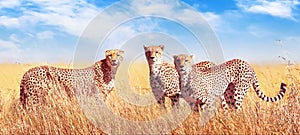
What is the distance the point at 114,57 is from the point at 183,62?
35.8 inches

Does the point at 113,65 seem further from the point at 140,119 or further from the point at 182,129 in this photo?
the point at 182,129

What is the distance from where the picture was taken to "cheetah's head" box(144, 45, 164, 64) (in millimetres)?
5164

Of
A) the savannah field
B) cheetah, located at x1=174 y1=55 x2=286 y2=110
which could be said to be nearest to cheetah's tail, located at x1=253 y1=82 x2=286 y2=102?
cheetah, located at x1=174 y1=55 x2=286 y2=110

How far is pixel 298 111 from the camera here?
13.2 ft

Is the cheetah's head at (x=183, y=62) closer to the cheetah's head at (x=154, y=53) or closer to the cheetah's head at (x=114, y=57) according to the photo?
the cheetah's head at (x=154, y=53)

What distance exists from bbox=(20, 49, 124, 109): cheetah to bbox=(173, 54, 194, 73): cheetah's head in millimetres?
794

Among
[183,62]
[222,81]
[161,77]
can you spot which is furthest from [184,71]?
[222,81]

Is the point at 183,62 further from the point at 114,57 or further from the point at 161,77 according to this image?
the point at 114,57

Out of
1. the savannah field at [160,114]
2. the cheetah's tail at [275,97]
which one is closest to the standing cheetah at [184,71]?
the savannah field at [160,114]

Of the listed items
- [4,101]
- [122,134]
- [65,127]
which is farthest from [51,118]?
[4,101]

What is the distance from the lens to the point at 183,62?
5.00 meters

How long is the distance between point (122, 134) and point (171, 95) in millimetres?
1594

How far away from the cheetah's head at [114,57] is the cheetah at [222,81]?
76 centimetres

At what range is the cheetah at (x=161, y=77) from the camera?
Answer: 17.1 ft
